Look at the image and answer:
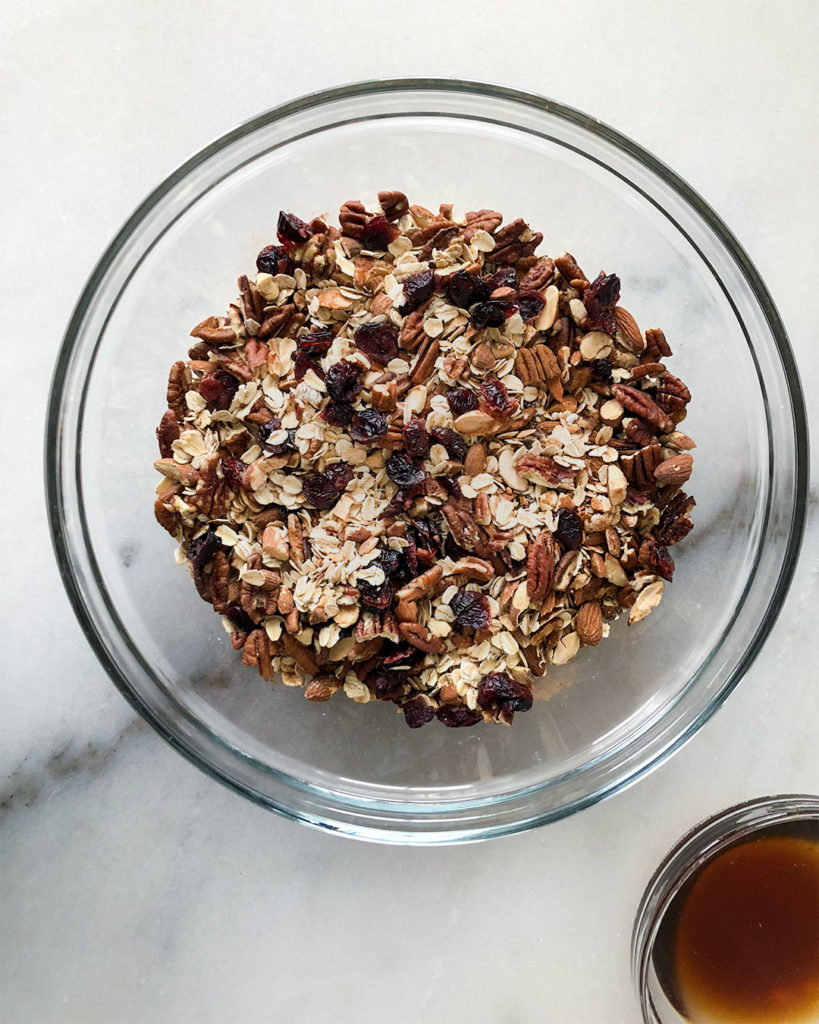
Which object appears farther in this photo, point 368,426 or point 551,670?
point 551,670

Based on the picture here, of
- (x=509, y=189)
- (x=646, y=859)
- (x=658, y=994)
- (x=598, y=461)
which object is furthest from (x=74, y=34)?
(x=658, y=994)

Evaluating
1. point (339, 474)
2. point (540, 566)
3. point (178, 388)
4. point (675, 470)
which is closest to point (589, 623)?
point (540, 566)

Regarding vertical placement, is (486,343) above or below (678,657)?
above

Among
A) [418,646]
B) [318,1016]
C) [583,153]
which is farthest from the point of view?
[318,1016]

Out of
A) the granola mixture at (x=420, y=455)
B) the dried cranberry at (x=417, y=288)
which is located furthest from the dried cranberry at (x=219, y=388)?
the dried cranberry at (x=417, y=288)

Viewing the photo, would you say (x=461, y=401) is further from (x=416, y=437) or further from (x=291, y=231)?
(x=291, y=231)

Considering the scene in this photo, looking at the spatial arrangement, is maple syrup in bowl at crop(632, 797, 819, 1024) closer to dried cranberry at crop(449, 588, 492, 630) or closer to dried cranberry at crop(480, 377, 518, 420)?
dried cranberry at crop(449, 588, 492, 630)

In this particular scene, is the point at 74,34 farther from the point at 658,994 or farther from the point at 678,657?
the point at 658,994
